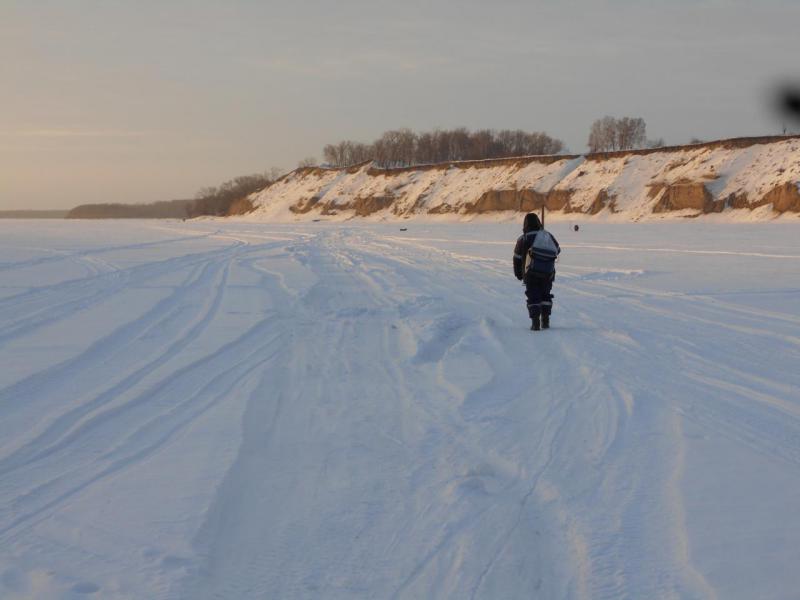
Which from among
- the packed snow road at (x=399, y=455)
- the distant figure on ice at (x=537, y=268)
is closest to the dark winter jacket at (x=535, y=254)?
the distant figure on ice at (x=537, y=268)

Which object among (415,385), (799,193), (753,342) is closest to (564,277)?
(753,342)

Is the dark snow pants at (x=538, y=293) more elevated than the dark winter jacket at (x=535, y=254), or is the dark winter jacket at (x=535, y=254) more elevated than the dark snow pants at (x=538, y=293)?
the dark winter jacket at (x=535, y=254)

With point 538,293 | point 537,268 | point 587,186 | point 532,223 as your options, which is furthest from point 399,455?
point 587,186

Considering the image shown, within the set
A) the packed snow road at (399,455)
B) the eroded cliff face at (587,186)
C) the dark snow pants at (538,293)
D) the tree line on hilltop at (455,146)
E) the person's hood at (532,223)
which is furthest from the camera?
the tree line on hilltop at (455,146)

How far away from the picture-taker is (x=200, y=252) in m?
27.6

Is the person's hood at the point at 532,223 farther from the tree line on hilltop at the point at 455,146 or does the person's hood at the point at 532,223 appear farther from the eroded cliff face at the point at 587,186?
the tree line on hilltop at the point at 455,146

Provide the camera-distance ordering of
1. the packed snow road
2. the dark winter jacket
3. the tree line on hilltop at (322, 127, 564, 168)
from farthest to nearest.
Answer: the tree line on hilltop at (322, 127, 564, 168) → the dark winter jacket → the packed snow road

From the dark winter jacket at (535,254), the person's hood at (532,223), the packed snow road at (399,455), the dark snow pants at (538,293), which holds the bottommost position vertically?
the packed snow road at (399,455)

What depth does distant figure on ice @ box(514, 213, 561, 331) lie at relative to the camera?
34.3 feet

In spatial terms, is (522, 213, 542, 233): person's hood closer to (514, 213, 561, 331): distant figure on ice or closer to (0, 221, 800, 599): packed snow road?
(514, 213, 561, 331): distant figure on ice

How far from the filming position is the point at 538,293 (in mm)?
10516

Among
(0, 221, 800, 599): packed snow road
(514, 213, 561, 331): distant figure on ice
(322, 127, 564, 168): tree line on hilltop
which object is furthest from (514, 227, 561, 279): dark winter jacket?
(322, 127, 564, 168): tree line on hilltop

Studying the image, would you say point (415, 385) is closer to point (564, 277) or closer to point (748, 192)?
point (564, 277)

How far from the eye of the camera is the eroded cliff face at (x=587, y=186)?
5944 centimetres
